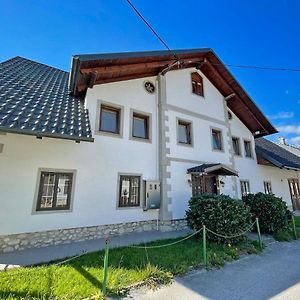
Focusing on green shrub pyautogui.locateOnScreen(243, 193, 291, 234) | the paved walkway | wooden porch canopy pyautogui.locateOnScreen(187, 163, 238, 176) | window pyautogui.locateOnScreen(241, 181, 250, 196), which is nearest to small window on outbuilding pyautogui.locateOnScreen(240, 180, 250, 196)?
window pyautogui.locateOnScreen(241, 181, 250, 196)

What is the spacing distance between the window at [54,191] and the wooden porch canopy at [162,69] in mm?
3655

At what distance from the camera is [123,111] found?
9438mm

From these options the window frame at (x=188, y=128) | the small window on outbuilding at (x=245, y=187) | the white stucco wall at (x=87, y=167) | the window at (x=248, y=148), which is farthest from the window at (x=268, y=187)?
the white stucco wall at (x=87, y=167)

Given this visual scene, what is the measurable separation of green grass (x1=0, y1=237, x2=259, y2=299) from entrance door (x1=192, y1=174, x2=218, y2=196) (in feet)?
15.0

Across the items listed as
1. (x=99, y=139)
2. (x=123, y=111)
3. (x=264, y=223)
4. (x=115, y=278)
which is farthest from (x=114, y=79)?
(x=264, y=223)

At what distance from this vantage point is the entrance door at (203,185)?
10.8 metres

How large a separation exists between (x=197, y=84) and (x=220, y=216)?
8717mm

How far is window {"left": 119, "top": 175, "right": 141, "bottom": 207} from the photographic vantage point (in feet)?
28.5

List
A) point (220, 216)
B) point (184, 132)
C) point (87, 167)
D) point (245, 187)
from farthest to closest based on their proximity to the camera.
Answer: point (245, 187) → point (184, 132) → point (87, 167) → point (220, 216)

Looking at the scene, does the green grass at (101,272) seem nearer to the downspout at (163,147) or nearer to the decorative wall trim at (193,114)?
the downspout at (163,147)

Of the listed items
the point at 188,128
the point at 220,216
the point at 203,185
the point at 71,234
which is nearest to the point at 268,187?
the point at 203,185

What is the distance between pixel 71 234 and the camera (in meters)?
7.27

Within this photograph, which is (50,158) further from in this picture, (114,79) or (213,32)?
(213,32)

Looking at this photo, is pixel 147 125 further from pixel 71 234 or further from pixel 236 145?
pixel 236 145
